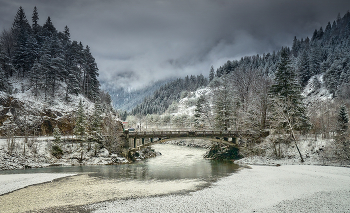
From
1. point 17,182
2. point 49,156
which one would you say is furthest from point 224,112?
point 17,182

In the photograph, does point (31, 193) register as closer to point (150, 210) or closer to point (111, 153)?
point (150, 210)

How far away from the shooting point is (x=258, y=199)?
52.2 feet

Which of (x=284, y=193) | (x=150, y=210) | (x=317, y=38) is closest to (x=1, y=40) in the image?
(x=150, y=210)

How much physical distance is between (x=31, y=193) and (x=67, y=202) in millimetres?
5718

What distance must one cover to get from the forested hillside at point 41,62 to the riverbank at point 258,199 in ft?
176

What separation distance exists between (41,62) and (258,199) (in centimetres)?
6589

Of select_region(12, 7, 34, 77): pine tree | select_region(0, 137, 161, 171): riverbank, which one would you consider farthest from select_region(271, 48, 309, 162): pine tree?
select_region(12, 7, 34, 77): pine tree

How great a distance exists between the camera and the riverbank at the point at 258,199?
13828 millimetres

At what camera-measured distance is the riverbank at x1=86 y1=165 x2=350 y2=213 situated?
13.8 m

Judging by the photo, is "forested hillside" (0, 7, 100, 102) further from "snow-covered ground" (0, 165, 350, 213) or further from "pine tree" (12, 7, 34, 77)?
"snow-covered ground" (0, 165, 350, 213)

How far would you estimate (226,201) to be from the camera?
1562 cm

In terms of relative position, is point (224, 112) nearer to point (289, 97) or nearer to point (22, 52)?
point (289, 97)

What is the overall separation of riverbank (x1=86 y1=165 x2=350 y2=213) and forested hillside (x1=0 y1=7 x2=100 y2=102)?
53.7 m

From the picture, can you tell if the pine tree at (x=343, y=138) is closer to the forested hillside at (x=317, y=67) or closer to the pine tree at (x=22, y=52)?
the forested hillside at (x=317, y=67)
